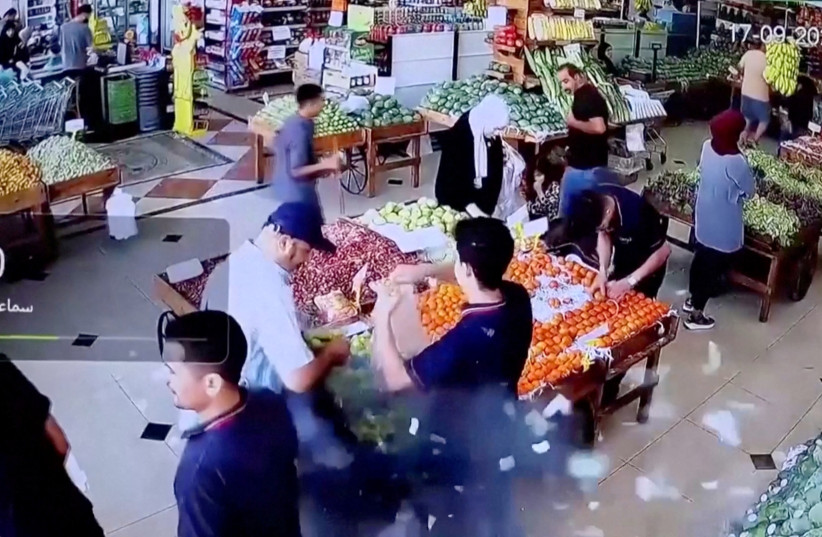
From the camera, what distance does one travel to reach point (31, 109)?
22.5 feet

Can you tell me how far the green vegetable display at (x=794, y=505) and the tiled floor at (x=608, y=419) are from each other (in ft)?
2.60

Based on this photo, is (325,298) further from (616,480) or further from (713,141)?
(713,141)

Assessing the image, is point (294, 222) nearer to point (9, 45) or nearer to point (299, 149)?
point (299, 149)

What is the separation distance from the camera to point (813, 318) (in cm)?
546

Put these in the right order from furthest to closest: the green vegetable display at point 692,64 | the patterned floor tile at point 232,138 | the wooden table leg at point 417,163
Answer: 1. the green vegetable display at point 692,64
2. the patterned floor tile at point 232,138
3. the wooden table leg at point 417,163

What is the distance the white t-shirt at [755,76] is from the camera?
26.6 ft

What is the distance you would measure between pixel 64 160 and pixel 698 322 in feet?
13.8

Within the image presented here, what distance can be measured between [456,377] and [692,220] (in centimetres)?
324

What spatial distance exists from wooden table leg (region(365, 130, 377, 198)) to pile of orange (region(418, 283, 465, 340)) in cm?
350

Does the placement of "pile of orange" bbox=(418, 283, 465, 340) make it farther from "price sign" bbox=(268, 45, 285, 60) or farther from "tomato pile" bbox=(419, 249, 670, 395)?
"price sign" bbox=(268, 45, 285, 60)

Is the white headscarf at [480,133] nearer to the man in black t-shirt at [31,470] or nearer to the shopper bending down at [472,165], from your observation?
the shopper bending down at [472,165]

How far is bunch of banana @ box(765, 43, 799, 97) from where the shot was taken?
817 centimetres

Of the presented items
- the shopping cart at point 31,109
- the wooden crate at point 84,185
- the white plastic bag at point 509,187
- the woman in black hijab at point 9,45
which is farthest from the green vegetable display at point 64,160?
the white plastic bag at point 509,187

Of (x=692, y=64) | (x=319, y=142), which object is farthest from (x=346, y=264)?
(x=692, y=64)
